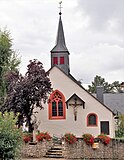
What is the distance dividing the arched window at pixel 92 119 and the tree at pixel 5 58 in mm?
8104

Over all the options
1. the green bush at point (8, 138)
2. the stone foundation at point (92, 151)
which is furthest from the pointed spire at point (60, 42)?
the green bush at point (8, 138)

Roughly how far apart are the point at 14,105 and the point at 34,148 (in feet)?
11.5

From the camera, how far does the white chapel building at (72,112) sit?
27.6m

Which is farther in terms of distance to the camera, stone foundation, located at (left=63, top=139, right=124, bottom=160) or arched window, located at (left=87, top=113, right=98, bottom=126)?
arched window, located at (left=87, top=113, right=98, bottom=126)

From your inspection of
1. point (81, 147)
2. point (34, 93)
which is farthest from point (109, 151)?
point (34, 93)

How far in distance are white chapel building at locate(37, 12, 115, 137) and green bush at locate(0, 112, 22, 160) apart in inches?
607

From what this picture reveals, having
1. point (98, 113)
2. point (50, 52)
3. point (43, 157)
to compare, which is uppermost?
point (50, 52)

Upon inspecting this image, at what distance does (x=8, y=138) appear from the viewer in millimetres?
12250

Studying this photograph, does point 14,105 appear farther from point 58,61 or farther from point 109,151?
point 58,61

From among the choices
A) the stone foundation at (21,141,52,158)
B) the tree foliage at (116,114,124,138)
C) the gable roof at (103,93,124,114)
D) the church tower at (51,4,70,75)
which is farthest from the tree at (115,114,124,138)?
the stone foundation at (21,141,52,158)

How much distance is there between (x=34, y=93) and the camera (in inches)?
859

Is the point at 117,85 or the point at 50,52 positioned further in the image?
the point at 117,85

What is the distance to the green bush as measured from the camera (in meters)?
12.2

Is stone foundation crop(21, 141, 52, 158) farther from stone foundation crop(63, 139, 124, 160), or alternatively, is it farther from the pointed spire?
the pointed spire
